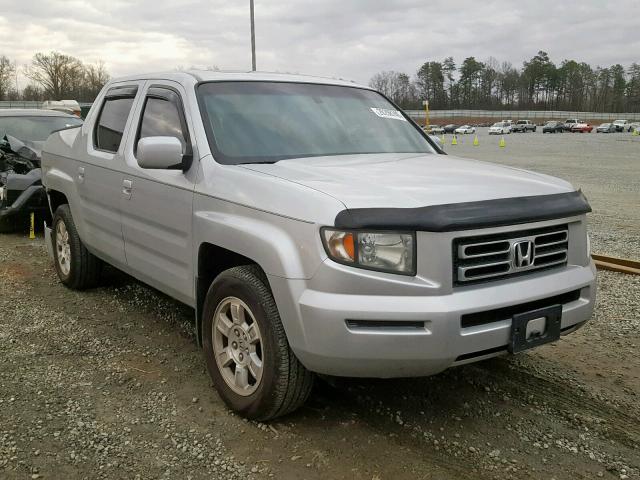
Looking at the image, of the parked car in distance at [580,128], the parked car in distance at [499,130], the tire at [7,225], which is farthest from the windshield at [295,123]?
the parked car in distance at [580,128]

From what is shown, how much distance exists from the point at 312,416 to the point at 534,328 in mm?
1254

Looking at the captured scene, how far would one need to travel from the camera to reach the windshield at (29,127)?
9.16 m

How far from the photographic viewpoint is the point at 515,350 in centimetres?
283

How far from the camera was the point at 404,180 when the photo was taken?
306cm

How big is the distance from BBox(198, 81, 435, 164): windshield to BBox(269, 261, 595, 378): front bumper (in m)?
1.11

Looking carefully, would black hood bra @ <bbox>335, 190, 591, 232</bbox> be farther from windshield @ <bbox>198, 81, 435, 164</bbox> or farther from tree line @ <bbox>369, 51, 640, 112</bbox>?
tree line @ <bbox>369, 51, 640, 112</bbox>

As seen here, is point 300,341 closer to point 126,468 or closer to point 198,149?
point 126,468

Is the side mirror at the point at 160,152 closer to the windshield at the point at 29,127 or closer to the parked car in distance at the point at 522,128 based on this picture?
the windshield at the point at 29,127

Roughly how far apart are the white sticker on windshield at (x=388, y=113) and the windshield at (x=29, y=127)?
612 centimetres

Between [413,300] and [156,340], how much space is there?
2479 mm

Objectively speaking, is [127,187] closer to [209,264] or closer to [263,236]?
[209,264]

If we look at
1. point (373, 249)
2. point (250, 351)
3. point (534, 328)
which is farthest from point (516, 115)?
point (373, 249)

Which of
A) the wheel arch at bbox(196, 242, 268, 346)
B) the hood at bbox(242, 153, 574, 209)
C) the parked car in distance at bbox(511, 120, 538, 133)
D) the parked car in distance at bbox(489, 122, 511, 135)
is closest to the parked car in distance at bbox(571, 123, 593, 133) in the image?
Answer: the parked car in distance at bbox(489, 122, 511, 135)

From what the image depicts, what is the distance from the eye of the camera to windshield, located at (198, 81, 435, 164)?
3.63 meters
